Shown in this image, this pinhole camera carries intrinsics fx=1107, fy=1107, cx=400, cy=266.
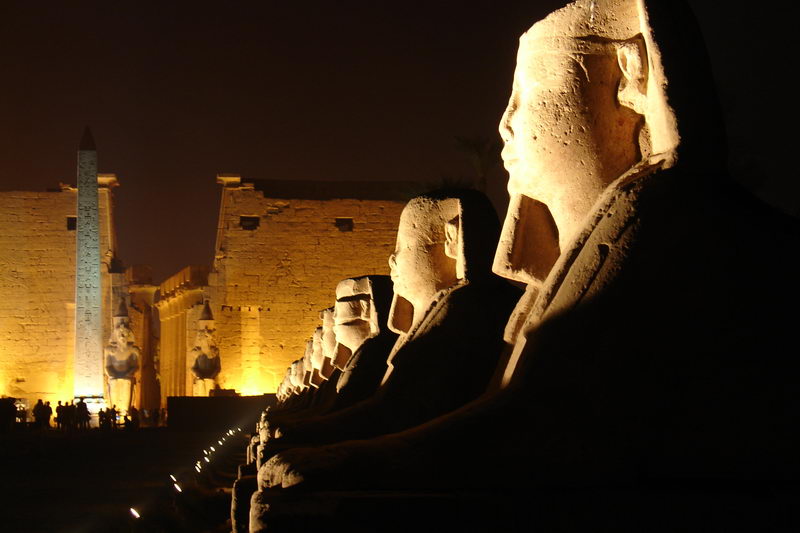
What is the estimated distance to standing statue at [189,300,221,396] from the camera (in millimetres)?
26938

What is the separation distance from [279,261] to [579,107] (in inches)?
1080

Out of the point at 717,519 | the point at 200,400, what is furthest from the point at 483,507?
the point at 200,400

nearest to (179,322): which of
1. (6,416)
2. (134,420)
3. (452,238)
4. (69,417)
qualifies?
(69,417)

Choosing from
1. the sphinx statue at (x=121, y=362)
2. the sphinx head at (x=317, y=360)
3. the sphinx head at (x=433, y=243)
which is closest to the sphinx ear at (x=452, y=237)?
the sphinx head at (x=433, y=243)

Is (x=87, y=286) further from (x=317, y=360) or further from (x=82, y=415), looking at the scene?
(x=317, y=360)

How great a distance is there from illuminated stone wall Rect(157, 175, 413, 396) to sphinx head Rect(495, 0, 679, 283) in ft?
85.9

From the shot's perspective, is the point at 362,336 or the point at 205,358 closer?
the point at 362,336

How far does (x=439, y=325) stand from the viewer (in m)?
3.63

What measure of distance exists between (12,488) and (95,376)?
20.8 m

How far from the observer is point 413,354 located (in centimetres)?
360

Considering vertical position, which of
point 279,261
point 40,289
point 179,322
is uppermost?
point 279,261

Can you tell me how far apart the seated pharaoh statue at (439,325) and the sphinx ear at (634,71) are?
1241 millimetres

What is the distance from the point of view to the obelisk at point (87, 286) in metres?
28.9

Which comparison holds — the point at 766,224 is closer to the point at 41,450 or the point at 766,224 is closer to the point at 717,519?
the point at 717,519
